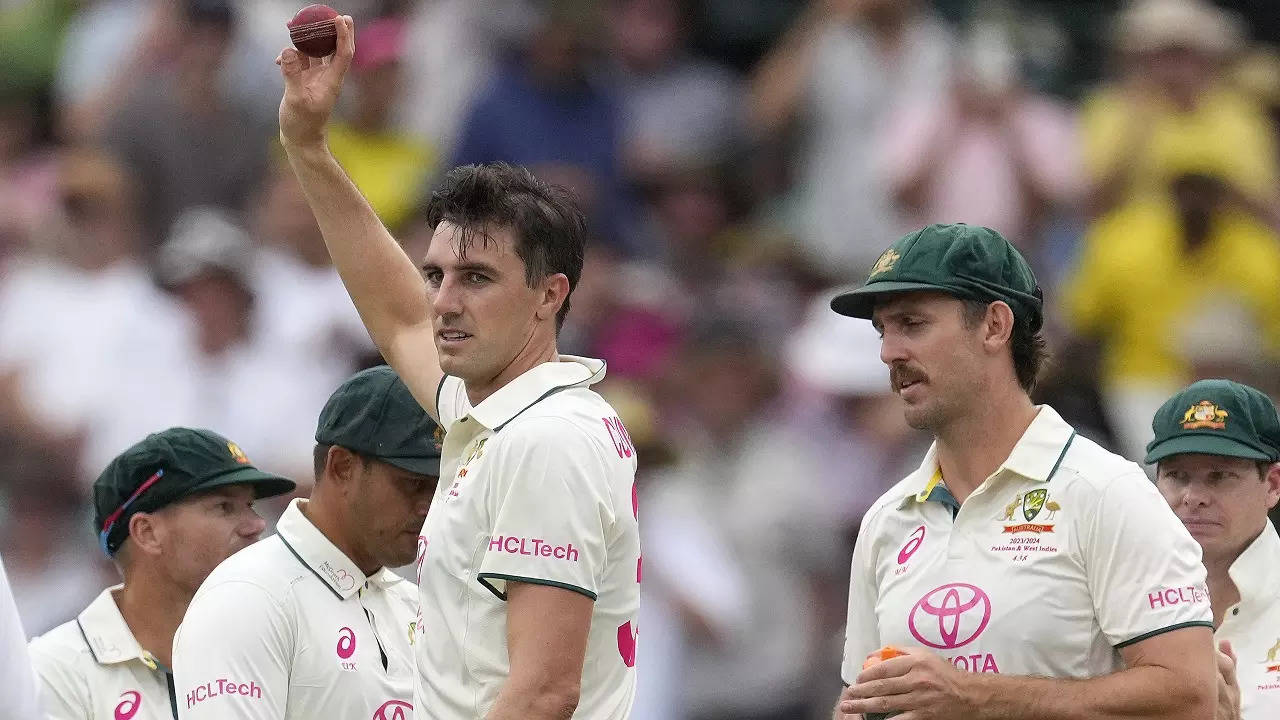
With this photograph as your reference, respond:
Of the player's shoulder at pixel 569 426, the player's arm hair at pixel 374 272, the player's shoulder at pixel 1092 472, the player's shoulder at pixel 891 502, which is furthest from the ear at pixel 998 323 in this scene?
the player's arm hair at pixel 374 272

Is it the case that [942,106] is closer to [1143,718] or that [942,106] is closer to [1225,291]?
[1225,291]

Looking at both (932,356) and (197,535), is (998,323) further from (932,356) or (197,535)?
(197,535)

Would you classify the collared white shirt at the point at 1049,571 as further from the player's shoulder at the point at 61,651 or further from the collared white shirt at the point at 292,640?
the player's shoulder at the point at 61,651

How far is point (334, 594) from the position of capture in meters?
5.21

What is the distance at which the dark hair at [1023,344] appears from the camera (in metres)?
4.67

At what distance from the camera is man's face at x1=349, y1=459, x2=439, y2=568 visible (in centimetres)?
530

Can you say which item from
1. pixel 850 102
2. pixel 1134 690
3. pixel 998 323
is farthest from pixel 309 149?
pixel 850 102

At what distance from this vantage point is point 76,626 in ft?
18.4

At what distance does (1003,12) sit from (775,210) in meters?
1.87

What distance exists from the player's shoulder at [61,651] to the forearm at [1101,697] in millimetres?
2494

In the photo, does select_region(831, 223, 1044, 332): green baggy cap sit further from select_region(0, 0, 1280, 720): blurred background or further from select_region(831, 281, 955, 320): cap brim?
select_region(0, 0, 1280, 720): blurred background

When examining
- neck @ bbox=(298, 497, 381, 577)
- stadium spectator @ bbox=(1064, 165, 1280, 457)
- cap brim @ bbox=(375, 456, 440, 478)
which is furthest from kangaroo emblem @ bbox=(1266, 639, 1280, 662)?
stadium spectator @ bbox=(1064, 165, 1280, 457)

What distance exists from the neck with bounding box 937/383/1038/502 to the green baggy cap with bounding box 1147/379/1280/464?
2.44ft

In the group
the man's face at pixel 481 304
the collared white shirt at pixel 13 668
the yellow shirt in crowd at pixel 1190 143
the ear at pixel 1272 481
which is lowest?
the collared white shirt at pixel 13 668
